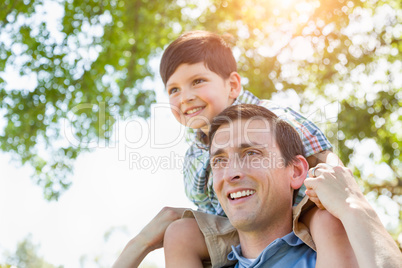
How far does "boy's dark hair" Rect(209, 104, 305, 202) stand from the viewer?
7.79 ft

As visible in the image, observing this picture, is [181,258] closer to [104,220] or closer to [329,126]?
[329,126]

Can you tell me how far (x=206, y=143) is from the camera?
10.5 ft

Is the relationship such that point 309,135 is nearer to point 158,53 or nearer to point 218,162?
point 218,162

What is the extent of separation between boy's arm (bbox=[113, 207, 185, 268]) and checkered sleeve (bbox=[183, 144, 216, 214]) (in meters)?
0.31

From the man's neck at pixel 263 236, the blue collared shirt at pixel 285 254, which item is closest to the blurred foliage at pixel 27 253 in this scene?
the man's neck at pixel 263 236

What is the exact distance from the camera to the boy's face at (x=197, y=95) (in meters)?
3.11

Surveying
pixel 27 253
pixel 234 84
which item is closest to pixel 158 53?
pixel 234 84

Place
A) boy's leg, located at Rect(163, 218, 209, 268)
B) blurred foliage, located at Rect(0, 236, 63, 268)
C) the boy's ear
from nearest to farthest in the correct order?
boy's leg, located at Rect(163, 218, 209, 268) < the boy's ear < blurred foliage, located at Rect(0, 236, 63, 268)

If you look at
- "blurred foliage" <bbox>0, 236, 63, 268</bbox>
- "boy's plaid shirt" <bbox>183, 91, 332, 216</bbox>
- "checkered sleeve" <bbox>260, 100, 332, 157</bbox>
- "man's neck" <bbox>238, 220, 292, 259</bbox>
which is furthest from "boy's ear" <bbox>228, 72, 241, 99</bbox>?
"blurred foliage" <bbox>0, 236, 63, 268</bbox>

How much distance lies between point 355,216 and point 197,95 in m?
1.59

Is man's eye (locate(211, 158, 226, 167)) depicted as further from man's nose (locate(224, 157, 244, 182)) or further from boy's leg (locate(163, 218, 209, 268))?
boy's leg (locate(163, 218, 209, 268))

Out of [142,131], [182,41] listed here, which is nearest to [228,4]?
[142,131]

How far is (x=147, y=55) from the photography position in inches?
371

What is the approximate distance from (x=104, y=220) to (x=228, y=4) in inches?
310
